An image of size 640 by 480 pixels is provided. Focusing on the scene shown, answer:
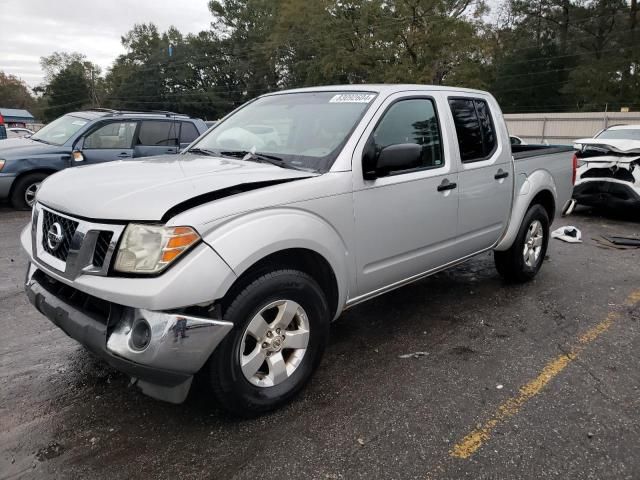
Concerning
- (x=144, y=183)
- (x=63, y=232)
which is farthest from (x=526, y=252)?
(x=63, y=232)

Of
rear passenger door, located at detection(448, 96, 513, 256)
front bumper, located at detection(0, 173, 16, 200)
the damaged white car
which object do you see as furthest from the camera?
front bumper, located at detection(0, 173, 16, 200)

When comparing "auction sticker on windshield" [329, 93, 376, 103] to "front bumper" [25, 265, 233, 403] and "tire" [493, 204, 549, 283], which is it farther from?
"tire" [493, 204, 549, 283]

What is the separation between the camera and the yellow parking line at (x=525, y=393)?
2.55 metres

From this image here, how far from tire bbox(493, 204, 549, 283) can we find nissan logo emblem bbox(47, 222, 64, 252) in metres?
3.93

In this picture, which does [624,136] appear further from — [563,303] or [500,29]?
[500,29]

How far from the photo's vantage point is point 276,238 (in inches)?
102

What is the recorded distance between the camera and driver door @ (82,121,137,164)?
8664mm

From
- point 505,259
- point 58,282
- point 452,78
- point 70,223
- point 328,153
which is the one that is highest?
point 452,78

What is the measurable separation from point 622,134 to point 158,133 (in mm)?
8991

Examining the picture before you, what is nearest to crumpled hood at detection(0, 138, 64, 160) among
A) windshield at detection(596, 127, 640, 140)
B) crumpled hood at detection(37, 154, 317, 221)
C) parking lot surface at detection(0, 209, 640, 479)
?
parking lot surface at detection(0, 209, 640, 479)

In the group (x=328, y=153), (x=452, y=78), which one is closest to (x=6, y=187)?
(x=328, y=153)

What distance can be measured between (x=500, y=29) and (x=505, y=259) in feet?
190

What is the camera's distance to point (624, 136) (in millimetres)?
9469

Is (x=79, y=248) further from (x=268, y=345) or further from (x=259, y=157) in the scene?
(x=259, y=157)
